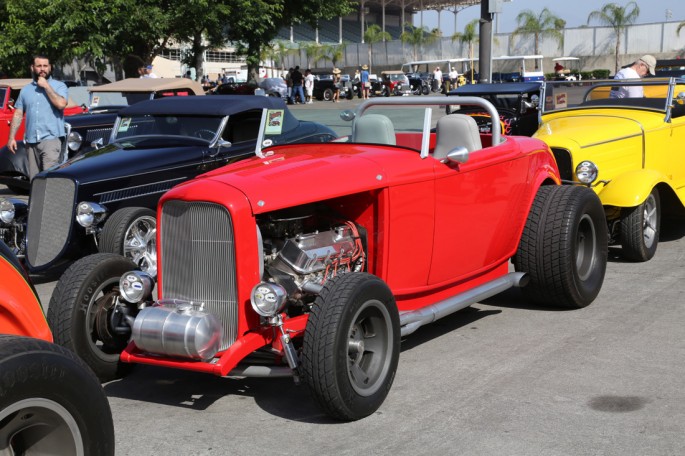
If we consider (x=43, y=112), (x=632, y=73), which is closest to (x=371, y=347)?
(x=43, y=112)

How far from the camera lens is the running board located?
17.0 feet

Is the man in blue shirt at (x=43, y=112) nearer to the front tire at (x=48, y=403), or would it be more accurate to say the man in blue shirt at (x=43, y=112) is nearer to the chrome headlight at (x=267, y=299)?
the chrome headlight at (x=267, y=299)

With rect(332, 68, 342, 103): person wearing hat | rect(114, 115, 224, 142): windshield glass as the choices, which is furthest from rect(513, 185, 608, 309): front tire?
rect(332, 68, 342, 103): person wearing hat

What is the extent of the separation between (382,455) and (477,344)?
189cm

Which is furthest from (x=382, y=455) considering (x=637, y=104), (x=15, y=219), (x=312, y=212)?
(x=637, y=104)

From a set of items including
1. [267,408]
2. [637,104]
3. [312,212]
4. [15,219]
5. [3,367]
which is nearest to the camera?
[3,367]

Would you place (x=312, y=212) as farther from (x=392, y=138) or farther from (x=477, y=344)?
(x=477, y=344)

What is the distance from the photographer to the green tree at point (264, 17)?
25.4 m

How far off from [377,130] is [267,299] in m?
1.96

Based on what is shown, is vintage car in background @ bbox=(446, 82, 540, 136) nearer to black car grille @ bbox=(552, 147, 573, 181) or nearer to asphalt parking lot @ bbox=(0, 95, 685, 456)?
black car grille @ bbox=(552, 147, 573, 181)

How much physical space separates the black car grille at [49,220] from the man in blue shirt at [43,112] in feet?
6.98

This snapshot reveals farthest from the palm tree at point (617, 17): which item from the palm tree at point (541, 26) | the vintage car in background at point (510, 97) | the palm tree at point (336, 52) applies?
the vintage car in background at point (510, 97)

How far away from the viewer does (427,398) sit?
4.83 metres

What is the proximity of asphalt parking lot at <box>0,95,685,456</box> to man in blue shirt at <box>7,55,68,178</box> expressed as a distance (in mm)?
5534
